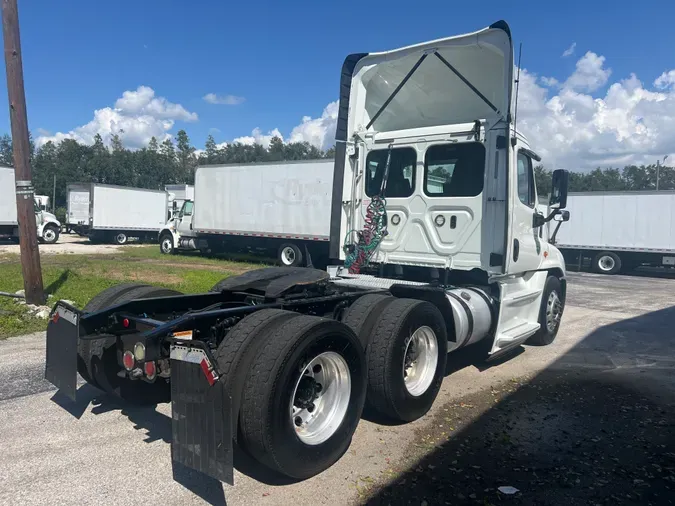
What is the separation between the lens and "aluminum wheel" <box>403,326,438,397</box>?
465cm

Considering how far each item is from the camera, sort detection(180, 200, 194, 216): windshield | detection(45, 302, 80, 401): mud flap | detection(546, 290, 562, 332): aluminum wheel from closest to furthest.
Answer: detection(45, 302, 80, 401): mud flap < detection(546, 290, 562, 332): aluminum wheel < detection(180, 200, 194, 216): windshield

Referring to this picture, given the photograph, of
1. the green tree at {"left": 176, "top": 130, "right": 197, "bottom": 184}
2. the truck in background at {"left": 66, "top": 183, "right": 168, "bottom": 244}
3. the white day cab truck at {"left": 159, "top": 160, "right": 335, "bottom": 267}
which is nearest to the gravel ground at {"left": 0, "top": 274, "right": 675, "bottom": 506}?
the white day cab truck at {"left": 159, "top": 160, "right": 335, "bottom": 267}

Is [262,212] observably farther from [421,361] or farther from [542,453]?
[542,453]

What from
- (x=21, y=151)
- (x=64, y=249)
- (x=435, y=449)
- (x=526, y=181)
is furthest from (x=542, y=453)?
(x=64, y=249)

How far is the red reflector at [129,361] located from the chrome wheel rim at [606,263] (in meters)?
22.2

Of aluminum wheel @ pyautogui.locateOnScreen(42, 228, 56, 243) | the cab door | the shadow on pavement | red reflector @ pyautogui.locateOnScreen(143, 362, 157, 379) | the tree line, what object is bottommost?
the shadow on pavement

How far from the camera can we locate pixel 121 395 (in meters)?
4.17

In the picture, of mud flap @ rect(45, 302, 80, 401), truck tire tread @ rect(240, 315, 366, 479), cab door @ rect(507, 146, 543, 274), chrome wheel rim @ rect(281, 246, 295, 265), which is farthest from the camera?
chrome wheel rim @ rect(281, 246, 295, 265)

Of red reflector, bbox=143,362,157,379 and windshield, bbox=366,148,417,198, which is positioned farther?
windshield, bbox=366,148,417,198

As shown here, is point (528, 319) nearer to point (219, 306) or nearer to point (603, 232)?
point (219, 306)

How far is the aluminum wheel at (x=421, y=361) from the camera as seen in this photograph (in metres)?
4.65

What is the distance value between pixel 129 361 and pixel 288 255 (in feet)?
52.9

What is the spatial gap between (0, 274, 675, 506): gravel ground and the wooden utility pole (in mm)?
2923

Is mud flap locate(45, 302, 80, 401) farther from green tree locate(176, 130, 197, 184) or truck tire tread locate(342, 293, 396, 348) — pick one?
green tree locate(176, 130, 197, 184)
